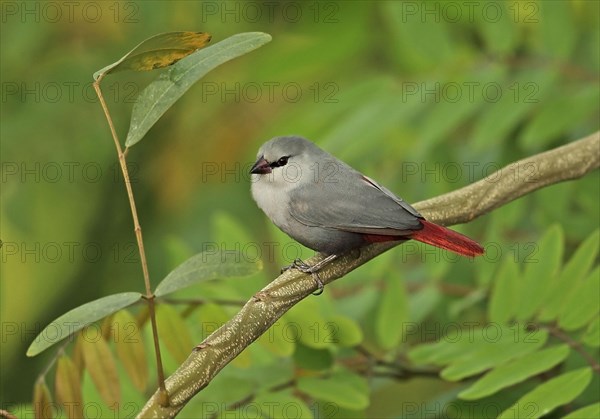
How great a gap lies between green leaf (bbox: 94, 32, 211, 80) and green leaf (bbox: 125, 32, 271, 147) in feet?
0.26

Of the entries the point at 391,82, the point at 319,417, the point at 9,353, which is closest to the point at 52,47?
the point at 9,353

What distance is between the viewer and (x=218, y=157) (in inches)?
213

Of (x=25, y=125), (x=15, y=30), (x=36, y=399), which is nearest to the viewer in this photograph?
(x=36, y=399)

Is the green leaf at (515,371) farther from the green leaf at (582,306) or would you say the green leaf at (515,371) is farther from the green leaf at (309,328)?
the green leaf at (309,328)

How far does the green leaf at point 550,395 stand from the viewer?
2268 mm

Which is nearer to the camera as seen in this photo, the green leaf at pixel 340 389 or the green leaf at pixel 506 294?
the green leaf at pixel 340 389

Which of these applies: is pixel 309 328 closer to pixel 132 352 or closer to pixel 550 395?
pixel 132 352

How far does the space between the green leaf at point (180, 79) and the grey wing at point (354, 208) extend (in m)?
0.76

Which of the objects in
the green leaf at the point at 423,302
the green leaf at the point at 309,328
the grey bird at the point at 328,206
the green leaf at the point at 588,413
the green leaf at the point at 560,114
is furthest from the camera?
the green leaf at the point at 560,114

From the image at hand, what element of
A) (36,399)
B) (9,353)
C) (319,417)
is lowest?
(9,353)

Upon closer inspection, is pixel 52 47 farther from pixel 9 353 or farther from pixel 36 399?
pixel 36 399

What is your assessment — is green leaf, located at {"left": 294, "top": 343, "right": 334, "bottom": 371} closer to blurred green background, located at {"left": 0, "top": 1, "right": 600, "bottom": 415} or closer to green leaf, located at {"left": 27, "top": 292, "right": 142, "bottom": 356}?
blurred green background, located at {"left": 0, "top": 1, "right": 600, "bottom": 415}

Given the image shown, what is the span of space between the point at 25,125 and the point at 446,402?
8.17 ft

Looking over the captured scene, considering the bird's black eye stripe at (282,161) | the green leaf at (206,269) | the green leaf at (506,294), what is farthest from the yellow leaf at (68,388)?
the green leaf at (506,294)
